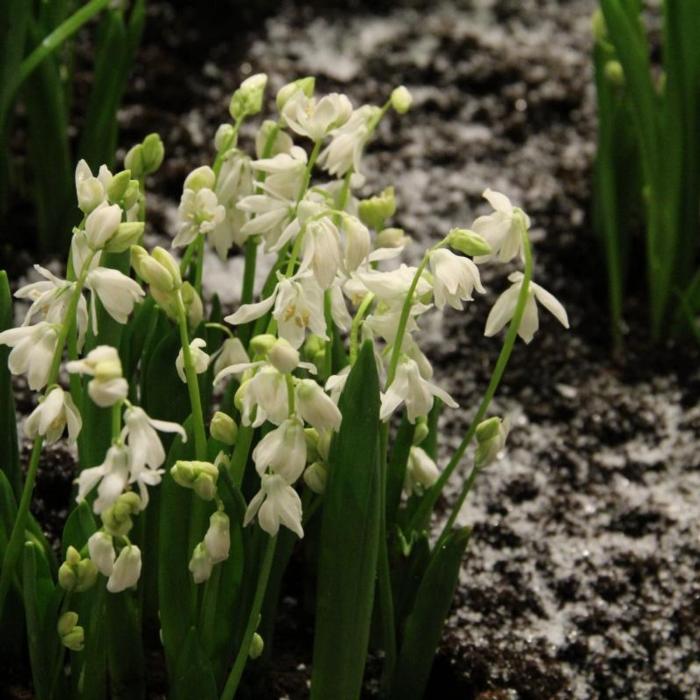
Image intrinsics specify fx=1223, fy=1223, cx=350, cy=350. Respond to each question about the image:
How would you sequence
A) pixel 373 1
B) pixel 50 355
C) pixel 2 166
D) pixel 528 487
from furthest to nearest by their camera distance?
pixel 373 1, pixel 2 166, pixel 528 487, pixel 50 355

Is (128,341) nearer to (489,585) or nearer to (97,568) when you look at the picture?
(97,568)

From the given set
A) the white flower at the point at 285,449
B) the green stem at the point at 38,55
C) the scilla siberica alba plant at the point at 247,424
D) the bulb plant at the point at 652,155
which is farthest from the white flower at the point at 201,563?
the bulb plant at the point at 652,155

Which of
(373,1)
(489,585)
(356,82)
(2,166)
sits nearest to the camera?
(489,585)

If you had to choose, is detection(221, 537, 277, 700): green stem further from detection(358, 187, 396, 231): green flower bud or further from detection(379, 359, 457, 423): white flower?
detection(358, 187, 396, 231): green flower bud

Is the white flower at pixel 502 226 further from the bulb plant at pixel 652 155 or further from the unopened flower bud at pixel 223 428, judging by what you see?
the bulb plant at pixel 652 155

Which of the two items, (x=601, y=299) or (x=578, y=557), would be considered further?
(x=601, y=299)

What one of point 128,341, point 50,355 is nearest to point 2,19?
point 128,341

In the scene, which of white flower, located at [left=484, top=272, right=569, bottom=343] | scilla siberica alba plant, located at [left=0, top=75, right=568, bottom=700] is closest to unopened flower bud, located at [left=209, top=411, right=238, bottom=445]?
scilla siberica alba plant, located at [left=0, top=75, right=568, bottom=700]
